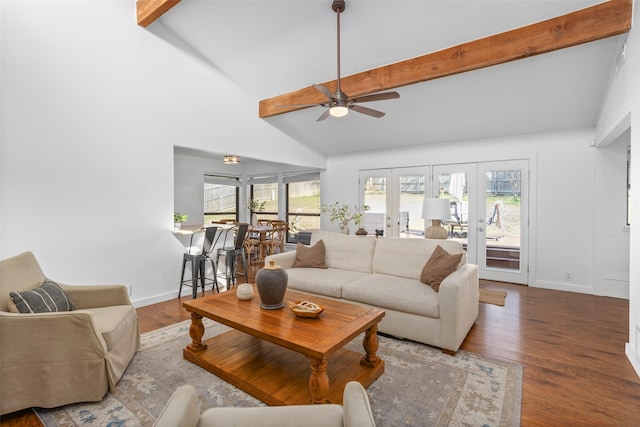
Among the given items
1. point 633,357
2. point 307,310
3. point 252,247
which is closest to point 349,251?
point 307,310

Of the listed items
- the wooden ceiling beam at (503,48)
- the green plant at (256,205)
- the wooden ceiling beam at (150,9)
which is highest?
the wooden ceiling beam at (150,9)

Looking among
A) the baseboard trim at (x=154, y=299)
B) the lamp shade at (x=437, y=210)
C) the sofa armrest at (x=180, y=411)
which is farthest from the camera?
the baseboard trim at (x=154, y=299)

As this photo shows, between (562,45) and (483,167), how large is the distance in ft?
8.21

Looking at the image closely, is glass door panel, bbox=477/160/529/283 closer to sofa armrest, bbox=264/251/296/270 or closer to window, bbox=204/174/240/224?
sofa armrest, bbox=264/251/296/270

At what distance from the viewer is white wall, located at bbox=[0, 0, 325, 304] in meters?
3.01

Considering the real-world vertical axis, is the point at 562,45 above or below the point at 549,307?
above

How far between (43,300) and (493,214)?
575 cm

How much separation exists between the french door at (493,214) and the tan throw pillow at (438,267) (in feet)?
7.73

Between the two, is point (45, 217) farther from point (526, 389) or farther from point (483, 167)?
point (483, 167)

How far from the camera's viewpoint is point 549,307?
3934 millimetres

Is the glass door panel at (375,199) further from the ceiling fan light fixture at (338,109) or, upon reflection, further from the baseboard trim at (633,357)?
the baseboard trim at (633,357)

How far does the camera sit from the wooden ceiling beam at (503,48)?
284 centimetres

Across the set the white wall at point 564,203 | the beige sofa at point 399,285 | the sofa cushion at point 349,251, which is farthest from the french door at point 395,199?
the beige sofa at point 399,285

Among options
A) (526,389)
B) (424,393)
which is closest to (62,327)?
(424,393)
